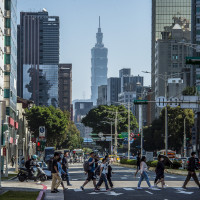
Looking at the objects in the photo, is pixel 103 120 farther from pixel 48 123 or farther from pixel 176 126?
pixel 176 126

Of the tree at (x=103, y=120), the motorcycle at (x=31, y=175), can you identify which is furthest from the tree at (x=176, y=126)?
the motorcycle at (x=31, y=175)

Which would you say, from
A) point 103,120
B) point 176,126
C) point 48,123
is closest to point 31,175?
point 176,126

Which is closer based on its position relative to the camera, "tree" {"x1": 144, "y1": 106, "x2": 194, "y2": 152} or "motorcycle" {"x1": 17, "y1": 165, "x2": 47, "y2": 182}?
"motorcycle" {"x1": 17, "y1": 165, "x2": 47, "y2": 182}

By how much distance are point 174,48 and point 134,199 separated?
553 ft

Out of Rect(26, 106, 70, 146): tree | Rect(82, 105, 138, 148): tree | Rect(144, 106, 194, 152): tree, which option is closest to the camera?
Rect(144, 106, 194, 152): tree

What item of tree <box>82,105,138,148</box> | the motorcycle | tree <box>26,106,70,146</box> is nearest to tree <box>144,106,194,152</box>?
tree <box>82,105,138,148</box>

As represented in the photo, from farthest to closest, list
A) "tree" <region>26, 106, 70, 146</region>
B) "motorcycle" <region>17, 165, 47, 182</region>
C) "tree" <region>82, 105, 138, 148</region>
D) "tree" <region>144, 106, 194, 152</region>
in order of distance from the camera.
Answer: "tree" <region>82, 105, 138, 148</region> < "tree" <region>26, 106, 70, 146</region> < "tree" <region>144, 106, 194, 152</region> < "motorcycle" <region>17, 165, 47, 182</region>

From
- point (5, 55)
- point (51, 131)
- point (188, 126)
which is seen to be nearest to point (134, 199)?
point (5, 55)

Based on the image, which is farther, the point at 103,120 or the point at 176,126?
the point at 103,120

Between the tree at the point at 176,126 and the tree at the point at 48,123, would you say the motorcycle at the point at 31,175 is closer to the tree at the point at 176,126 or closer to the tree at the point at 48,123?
the tree at the point at 176,126

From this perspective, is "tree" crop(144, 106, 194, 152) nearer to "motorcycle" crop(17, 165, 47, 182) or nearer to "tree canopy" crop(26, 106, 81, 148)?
"tree canopy" crop(26, 106, 81, 148)

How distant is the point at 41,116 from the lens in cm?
12900

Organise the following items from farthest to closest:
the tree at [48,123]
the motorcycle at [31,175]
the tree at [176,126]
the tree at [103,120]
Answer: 1. the tree at [103,120]
2. the tree at [48,123]
3. the tree at [176,126]
4. the motorcycle at [31,175]

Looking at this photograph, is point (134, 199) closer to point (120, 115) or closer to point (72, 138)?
point (120, 115)
